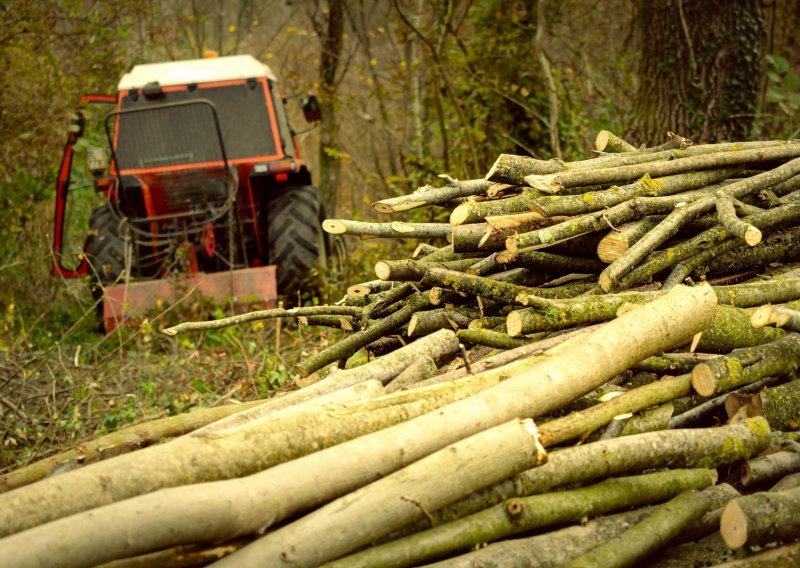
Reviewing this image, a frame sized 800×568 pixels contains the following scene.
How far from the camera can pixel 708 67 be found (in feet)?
26.0

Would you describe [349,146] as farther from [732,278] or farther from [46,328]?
[732,278]

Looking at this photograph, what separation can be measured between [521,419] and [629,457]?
1.23ft

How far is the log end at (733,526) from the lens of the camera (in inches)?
105

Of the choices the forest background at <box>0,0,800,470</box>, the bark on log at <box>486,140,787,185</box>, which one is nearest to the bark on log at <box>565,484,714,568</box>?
the bark on log at <box>486,140,787,185</box>

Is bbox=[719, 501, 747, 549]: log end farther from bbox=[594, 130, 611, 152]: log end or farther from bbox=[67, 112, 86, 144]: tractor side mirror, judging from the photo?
bbox=[67, 112, 86, 144]: tractor side mirror

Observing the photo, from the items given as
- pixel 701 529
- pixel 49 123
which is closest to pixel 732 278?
pixel 701 529

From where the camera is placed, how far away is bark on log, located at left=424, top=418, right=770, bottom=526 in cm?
275

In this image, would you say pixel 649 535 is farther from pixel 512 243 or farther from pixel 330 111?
pixel 330 111

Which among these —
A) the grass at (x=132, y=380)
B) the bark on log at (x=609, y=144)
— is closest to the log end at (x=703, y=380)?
the bark on log at (x=609, y=144)

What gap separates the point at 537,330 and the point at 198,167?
6.49 meters

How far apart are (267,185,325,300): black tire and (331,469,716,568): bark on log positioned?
20.7 feet

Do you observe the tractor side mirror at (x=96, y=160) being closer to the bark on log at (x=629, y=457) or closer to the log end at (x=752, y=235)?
the log end at (x=752, y=235)

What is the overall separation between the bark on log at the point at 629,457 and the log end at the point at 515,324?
0.64 metres

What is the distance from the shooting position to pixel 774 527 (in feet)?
8.96
